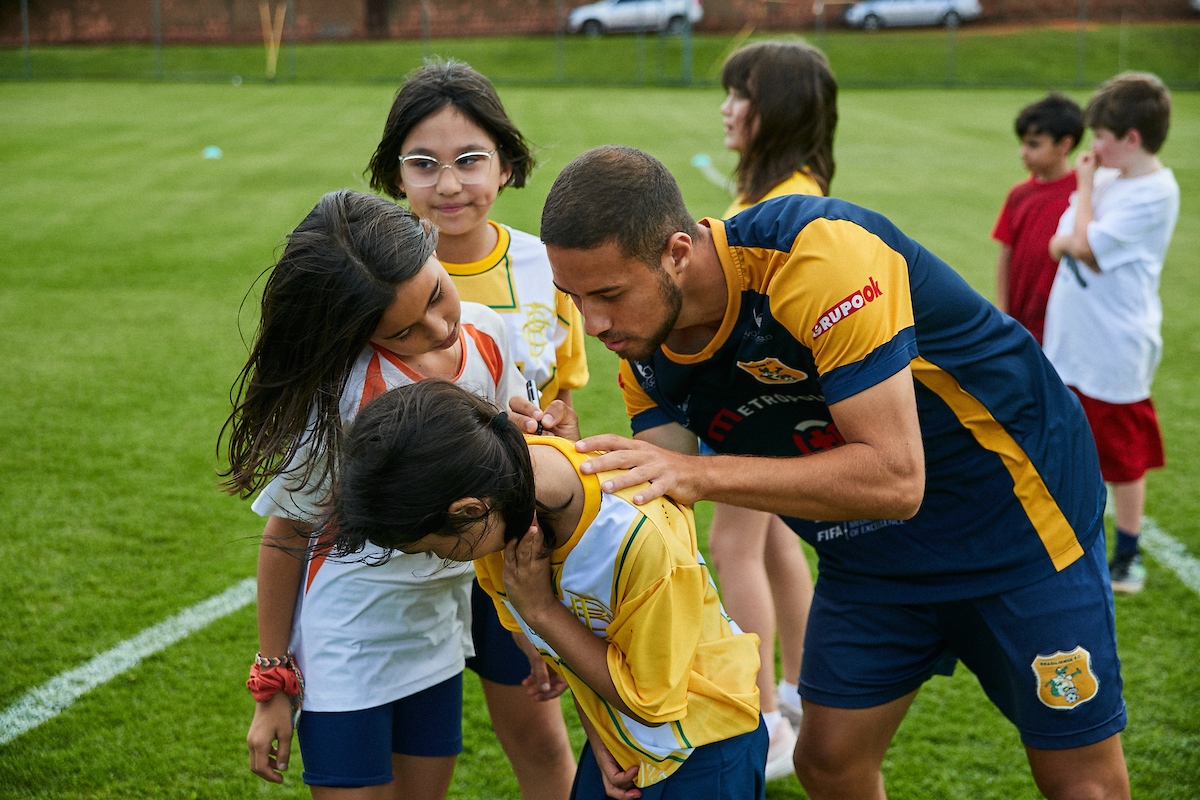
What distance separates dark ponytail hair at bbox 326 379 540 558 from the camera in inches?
75.4

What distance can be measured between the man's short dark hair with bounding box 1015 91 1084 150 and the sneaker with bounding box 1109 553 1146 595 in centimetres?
199

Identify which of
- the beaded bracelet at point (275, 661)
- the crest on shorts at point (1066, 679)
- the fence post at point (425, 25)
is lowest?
the crest on shorts at point (1066, 679)

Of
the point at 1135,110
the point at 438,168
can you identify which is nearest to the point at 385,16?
the point at 1135,110

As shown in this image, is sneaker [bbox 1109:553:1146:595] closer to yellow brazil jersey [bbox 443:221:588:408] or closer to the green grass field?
the green grass field

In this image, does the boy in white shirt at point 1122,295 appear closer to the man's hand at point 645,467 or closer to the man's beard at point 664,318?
the man's beard at point 664,318

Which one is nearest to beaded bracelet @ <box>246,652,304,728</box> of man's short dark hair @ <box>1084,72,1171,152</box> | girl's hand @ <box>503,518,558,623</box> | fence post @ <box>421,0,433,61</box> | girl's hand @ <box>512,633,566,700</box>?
girl's hand @ <box>512,633,566,700</box>

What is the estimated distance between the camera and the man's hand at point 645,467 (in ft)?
6.70

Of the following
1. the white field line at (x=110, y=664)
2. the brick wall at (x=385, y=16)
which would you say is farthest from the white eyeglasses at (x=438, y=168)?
the brick wall at (x=385, y=16)

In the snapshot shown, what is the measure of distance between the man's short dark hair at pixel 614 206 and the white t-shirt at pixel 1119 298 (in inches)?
126

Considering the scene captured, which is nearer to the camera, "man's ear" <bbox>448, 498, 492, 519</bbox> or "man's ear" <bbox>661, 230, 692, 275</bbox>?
"man's ear" <bbox>448, 498, 492, 519</bbox>

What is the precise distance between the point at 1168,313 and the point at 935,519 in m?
7.38

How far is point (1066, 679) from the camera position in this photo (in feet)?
8.11

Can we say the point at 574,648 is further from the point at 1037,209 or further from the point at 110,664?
the point at 1037,209

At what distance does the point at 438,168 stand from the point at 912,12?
37.8 m
